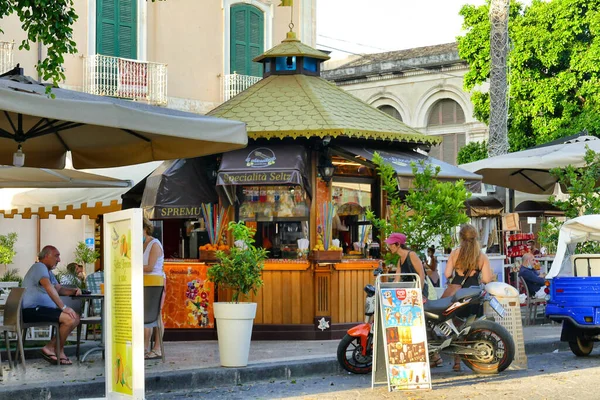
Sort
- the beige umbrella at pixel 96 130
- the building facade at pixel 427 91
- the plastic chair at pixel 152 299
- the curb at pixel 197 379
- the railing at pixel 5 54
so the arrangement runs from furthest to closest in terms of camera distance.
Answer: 1. the building facade at pixel 427 91
2. the railing at pixel 5 54
3. the plastic chair at pixel 152 299
4. the curb at pixel 197 379
5. the beige umbrella at pixel 96 130

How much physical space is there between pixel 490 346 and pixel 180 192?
5.69 meters

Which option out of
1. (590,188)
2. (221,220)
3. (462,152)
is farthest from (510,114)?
(221,220)

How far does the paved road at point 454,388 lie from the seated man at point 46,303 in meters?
1.88

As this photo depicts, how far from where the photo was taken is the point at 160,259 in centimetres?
1227

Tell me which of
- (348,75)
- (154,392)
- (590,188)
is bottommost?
(154,392)

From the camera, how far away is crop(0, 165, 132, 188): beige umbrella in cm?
1219

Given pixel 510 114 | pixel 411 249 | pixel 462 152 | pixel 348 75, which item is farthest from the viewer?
pixel 348 75

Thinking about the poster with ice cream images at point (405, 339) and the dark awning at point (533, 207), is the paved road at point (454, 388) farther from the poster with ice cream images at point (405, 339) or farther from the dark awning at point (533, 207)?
the dark awning at point (533, 207)

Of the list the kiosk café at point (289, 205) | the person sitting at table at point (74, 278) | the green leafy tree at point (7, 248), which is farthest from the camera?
the green leafy tree at point (7, 248)

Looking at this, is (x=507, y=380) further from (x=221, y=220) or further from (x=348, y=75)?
(x=348, y=75)

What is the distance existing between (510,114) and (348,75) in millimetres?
11505

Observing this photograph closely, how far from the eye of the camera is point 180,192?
15164mm

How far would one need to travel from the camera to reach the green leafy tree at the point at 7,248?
2069 cm

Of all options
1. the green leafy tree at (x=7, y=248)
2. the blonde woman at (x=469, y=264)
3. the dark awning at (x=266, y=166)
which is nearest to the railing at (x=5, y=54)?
the green leafy tree at (x=7, y=248)
